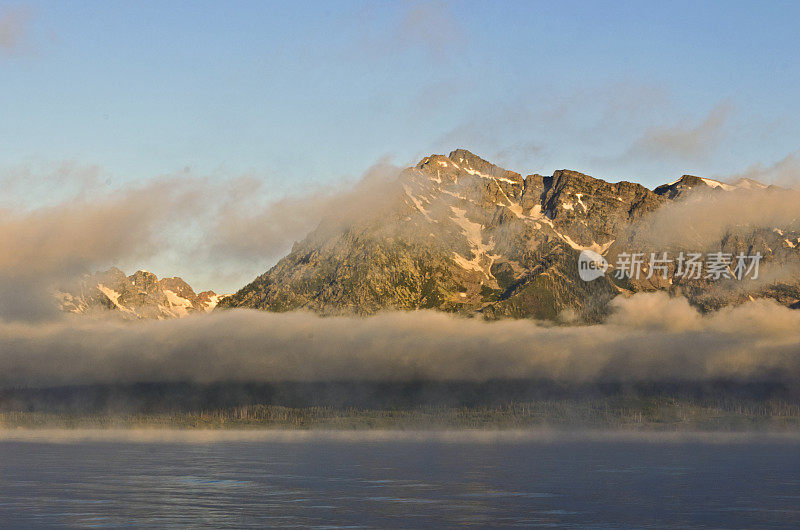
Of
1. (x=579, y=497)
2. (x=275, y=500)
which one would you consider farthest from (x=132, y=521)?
(x=579, y=497)

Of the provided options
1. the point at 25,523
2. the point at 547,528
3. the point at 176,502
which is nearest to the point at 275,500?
the point at 176,502

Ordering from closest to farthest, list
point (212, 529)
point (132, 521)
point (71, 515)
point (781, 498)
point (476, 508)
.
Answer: point (212, 529), point (132, 521), point (71, 515), point (476, 508), point (781, 498)

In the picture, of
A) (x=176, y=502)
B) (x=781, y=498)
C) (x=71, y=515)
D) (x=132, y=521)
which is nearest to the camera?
(x=132, y=521)

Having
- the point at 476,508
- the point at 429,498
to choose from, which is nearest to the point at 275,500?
the point at 429,498

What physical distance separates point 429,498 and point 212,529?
65.3m

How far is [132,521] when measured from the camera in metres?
150

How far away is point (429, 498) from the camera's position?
195 m

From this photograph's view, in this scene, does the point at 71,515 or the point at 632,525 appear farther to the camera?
the point at 71,515

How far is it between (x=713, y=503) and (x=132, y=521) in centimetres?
11483

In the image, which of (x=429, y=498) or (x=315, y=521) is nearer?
(x=315, y=521)

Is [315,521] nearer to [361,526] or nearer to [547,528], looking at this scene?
[361,526]

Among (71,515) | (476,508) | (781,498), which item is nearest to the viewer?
(71,515)

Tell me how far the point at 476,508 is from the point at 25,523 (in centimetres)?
7899

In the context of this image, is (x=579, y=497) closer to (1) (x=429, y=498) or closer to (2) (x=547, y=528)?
(1) (x=429, y=498)
